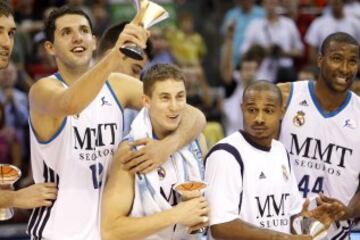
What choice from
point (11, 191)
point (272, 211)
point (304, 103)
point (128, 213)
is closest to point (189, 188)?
point (128, 213)

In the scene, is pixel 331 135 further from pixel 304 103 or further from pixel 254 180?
pixel 254 180

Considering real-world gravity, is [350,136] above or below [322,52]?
below

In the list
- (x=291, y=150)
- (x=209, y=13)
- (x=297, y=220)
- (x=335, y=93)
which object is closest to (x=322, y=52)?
(x=335, y=93)

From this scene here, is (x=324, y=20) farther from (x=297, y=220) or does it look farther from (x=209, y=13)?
(x=297, y=220)

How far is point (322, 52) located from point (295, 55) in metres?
5.64

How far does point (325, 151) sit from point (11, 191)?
7.51 feet

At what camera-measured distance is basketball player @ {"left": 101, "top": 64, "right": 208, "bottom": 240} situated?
5293 millimetres

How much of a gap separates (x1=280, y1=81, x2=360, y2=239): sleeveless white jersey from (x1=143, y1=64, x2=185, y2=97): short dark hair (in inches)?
53.5

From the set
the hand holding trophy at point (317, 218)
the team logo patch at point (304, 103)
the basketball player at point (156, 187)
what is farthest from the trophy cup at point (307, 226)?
the team logo patch at point (304, 103)

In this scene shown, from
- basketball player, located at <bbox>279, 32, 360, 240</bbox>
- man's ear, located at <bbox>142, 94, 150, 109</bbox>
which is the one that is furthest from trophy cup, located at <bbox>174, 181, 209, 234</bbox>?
basketball player, located at <bbox>279, 32, 360, 240</bbox>

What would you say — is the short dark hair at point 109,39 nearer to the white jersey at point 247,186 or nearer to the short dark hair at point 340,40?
the short dark hair at point 340,40

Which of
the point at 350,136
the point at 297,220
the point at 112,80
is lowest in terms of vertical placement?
the point at 297,220

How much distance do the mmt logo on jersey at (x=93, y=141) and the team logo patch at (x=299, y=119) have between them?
5.05 ft

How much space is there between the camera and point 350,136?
6.58 meters
